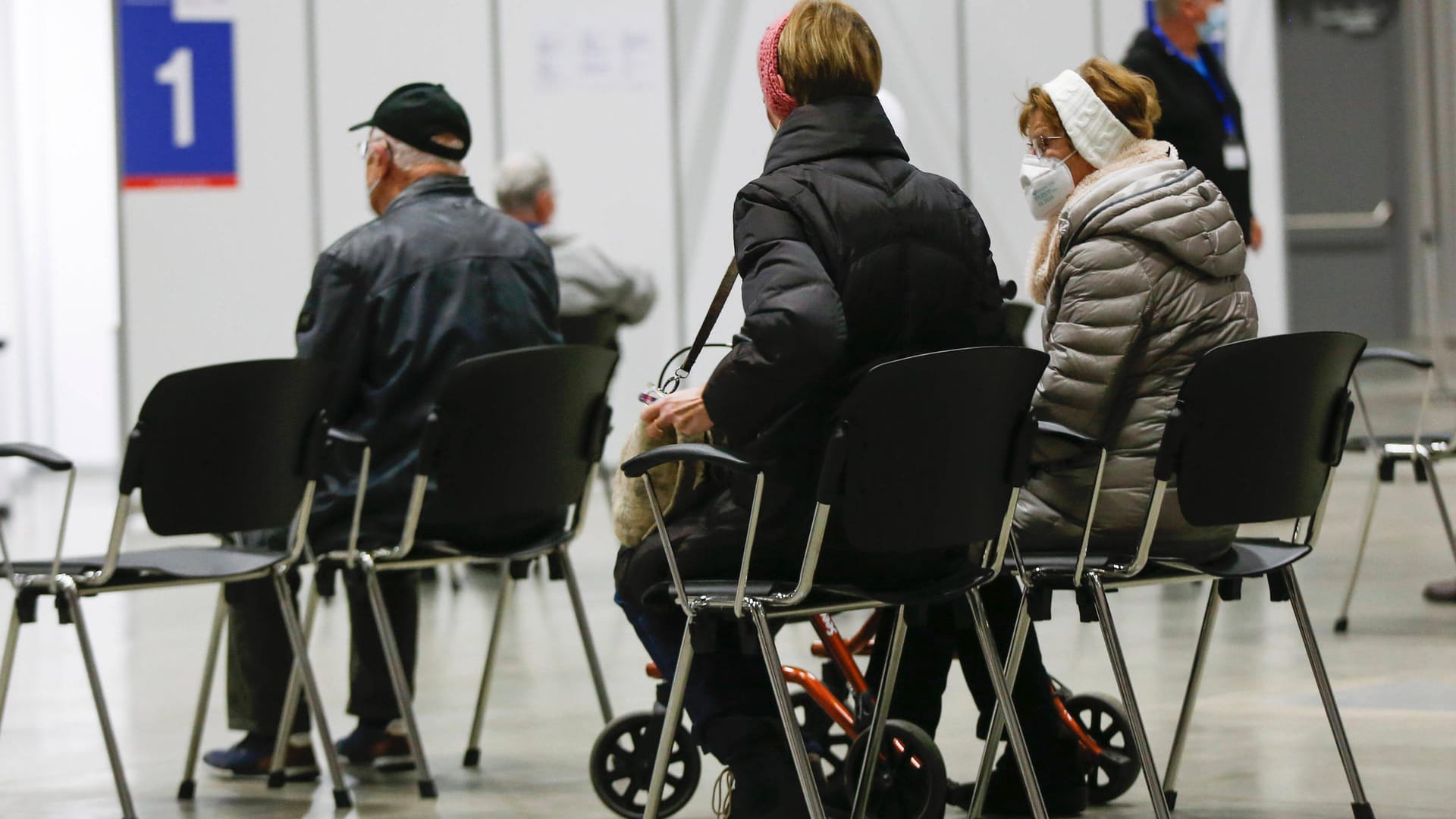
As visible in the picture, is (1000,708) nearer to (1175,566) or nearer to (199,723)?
(1175,566)

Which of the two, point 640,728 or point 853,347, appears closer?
point 853,347

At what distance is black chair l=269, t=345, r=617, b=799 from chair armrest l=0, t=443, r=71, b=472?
0.55 m

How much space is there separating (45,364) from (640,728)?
8795 millimetres

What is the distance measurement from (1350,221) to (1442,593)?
10631 millimetres

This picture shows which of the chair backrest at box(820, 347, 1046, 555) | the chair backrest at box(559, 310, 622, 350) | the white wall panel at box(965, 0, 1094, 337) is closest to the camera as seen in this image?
the chair backrest at box(820, 347, 1046, 555)

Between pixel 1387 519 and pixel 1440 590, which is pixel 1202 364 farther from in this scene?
pixel 1387 519

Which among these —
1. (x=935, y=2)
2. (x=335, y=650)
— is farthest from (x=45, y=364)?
(x=335, y=650)

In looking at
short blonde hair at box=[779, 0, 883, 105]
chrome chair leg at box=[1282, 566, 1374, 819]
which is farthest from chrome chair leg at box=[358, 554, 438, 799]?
chrome chair leg at box=[1282, 566, 1374, 819]

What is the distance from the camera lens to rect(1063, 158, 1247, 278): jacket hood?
312 cm

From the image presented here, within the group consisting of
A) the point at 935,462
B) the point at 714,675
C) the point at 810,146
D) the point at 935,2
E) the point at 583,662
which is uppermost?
the point at 935,2

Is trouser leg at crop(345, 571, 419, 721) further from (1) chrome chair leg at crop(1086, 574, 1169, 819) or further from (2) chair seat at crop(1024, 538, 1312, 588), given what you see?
(1) chrome chair leg at crop(1086, 574, 1169, 819)

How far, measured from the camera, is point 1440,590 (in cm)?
539

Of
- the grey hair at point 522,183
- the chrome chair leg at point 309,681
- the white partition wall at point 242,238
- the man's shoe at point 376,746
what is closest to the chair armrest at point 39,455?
the chrome chair leg at point 309,681

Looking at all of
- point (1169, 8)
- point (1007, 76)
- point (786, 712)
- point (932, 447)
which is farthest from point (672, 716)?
point (1007, 76)
